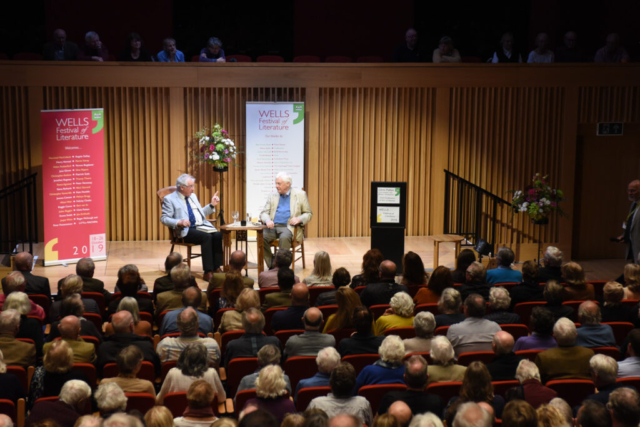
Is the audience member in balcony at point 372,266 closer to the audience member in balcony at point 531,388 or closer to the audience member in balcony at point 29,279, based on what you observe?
the audience member in balcony at point 531,388

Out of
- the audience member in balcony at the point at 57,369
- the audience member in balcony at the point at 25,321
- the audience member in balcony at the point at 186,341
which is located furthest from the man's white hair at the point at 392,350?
the audience member in balcony at the point at 25,321

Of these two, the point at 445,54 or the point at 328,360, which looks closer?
the point at 328,360

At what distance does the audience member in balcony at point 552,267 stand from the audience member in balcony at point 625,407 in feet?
11.2

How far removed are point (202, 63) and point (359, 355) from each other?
6850 millimetres

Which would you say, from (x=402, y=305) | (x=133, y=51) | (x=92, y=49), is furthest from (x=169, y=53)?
(x=402, y=305)

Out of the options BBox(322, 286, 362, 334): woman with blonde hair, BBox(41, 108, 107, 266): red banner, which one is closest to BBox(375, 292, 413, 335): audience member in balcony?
BBox(322, 286, 362, 334): woman with blonde hair

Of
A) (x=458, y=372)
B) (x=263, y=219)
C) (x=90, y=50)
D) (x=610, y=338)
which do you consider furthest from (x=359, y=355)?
(x=90, y=50)

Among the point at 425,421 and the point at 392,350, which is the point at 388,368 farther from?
the point at 425,421

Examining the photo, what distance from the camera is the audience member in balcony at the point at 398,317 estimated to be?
5762 mm

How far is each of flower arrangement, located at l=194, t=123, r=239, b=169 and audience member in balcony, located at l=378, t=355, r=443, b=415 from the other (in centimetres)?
679

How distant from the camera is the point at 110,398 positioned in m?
3.91

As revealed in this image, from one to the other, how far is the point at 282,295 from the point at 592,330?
102 inches

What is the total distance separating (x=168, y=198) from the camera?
9000 mm

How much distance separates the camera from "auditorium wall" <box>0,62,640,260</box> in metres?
10.7
